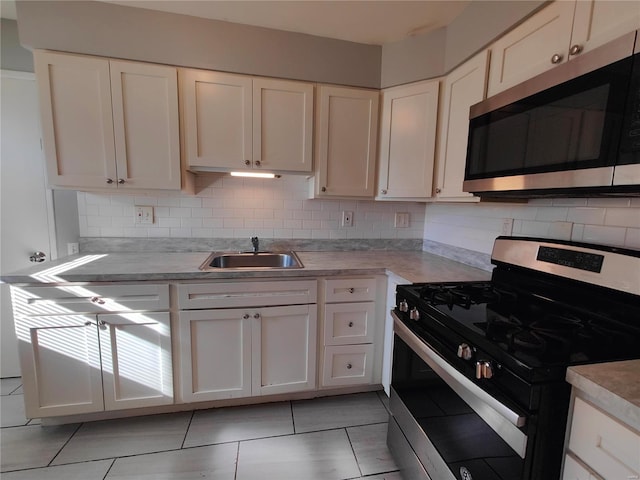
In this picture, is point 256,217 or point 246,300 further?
point 256,217

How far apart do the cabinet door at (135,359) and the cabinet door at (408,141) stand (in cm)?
167

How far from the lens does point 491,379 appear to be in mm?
835

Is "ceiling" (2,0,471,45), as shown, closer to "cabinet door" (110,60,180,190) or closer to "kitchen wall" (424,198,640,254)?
"cabinet door" (110,60,180,190)

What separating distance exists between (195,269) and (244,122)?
0.96m

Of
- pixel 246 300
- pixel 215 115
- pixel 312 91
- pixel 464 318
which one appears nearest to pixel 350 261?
pixel 246 300

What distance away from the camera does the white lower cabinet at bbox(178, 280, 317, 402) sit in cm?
163

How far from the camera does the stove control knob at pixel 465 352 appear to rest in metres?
0.91

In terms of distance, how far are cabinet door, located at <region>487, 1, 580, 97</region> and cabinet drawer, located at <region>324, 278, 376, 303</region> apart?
3.99 ft

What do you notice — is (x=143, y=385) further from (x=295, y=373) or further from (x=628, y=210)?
(x=628, y=210)

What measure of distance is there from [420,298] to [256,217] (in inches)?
55.1

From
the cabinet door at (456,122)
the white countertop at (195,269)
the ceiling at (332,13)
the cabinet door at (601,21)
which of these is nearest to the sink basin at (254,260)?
the white countertop at (195,269)

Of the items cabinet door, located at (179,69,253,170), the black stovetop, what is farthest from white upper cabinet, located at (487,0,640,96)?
cabinet door, located at (179,69,253,170)

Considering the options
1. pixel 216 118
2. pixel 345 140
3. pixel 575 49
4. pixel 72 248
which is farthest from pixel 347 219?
pixel 72 248

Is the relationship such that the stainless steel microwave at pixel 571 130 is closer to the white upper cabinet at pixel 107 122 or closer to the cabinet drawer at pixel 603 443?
the cabinet drawer at pixel 603 443
